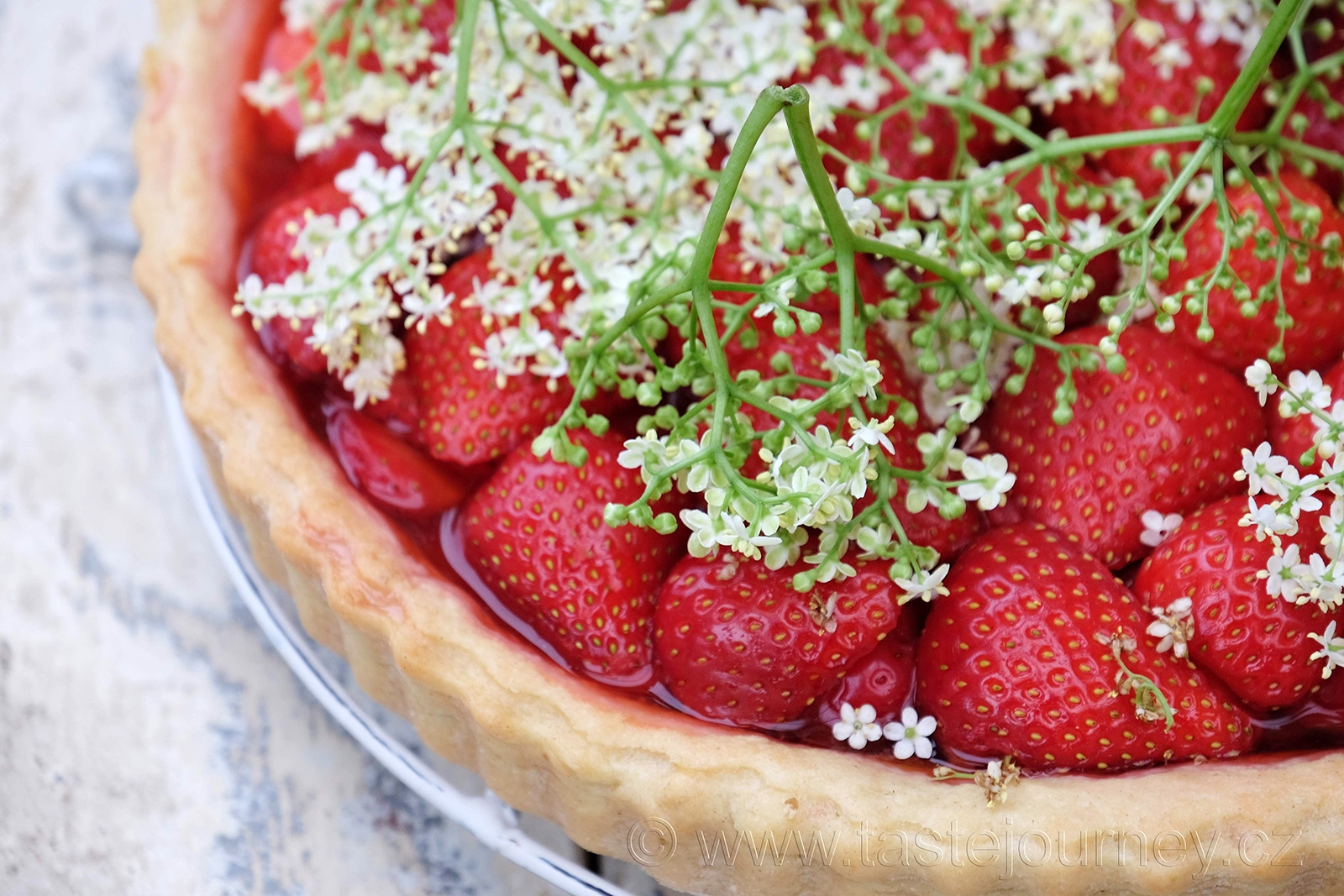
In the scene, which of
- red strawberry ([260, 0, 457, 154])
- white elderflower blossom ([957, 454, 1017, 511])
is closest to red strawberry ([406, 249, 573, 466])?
red strawberry ([260, 0, 457, 154])

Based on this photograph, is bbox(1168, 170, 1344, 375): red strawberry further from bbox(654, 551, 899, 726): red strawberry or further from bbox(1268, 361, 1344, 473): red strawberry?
bbox(654, 551, 899, 726): red strawberry

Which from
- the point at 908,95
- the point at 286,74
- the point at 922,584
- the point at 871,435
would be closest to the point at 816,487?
the point at 871,435

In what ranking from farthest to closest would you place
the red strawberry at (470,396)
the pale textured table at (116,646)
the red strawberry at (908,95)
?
1. the pale textured table at (116,646)
2. the red strawberry at (908,95)
3. the red strawberry at (470,396)

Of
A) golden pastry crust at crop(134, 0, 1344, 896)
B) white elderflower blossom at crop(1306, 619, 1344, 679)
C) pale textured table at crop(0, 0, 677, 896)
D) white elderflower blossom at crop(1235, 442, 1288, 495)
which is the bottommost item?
pale textured table at crop(0, 0, 677, 896)

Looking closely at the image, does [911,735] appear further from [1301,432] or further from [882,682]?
[1301,432]

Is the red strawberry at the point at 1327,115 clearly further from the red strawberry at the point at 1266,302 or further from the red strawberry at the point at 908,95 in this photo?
the red strawberry at the point at 908,95

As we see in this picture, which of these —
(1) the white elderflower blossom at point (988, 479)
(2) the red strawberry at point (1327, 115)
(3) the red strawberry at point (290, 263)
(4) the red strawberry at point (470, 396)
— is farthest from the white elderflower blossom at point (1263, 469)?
(3) the red strawberry at point (290, 263)
